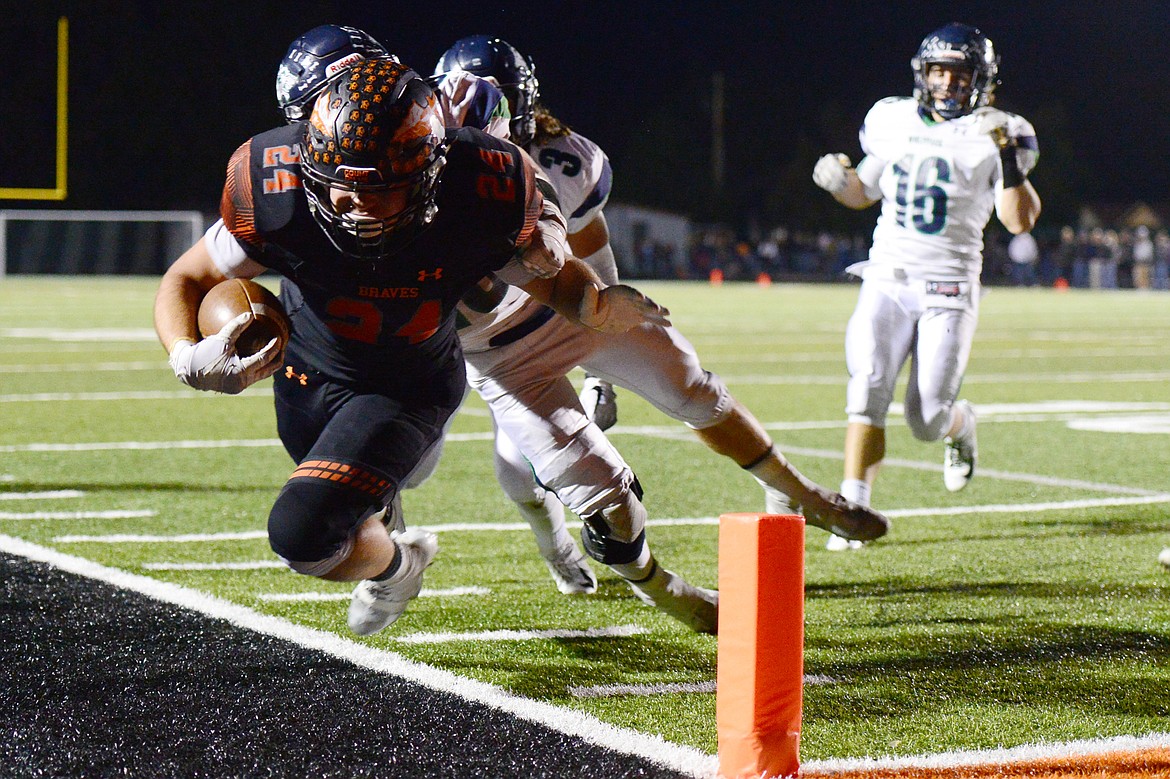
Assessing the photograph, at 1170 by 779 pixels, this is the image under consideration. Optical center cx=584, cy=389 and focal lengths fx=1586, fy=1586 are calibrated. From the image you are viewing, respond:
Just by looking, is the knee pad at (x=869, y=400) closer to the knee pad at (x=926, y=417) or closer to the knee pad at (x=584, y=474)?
the knee pad at (x=926, y=417)

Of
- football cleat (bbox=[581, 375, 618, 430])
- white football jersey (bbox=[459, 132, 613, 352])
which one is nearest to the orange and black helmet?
white football jersey (bbox=[459, 132, 613, 352])

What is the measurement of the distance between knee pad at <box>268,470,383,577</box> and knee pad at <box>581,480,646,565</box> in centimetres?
67

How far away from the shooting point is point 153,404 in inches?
366

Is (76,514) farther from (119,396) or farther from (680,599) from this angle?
(119,396)

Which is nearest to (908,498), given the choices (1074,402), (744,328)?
(1074,402)

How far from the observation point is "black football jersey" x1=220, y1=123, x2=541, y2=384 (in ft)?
10.5

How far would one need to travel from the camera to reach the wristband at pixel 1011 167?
5.59 metres

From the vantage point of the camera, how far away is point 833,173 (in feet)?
18.4

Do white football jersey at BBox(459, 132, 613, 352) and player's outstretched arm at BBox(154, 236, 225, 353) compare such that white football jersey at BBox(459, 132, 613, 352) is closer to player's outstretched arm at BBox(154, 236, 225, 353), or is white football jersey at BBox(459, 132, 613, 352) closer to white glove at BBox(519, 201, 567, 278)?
white glove at BBox(519, 201, 567, 278)

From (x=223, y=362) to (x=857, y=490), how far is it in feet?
9.73

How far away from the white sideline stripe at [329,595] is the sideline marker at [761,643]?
181 centimetres

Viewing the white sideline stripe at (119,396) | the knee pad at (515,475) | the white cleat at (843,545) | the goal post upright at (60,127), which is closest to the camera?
the knee pad at (515,475)

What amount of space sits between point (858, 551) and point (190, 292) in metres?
2.62

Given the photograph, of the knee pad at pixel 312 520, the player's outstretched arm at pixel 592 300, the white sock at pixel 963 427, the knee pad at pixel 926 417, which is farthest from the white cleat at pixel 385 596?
the white sock at pixel 963 427
